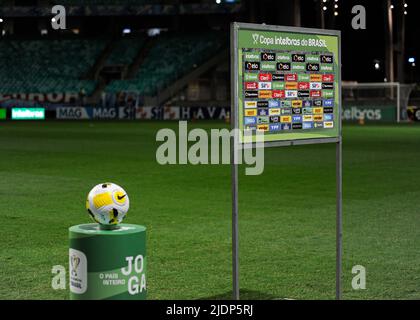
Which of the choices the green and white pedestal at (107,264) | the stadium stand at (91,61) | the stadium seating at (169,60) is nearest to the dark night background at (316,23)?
the stadium seating at (169,60)

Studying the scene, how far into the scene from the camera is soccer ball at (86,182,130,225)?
20.0 feet

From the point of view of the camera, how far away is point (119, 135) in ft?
115

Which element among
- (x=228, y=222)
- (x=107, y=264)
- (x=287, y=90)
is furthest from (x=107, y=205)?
(x=228, y=222)

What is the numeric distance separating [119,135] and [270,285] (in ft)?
91.0

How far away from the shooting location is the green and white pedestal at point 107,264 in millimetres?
5758

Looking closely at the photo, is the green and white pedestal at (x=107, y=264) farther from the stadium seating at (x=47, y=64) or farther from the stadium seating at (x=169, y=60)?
the stadium seating at (x=47, y=64)

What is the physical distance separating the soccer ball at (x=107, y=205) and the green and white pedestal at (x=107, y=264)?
0.20 meters

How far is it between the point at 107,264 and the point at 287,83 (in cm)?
228

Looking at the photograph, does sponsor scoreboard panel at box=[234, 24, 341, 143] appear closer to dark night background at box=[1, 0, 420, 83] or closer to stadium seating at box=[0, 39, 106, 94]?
dark night background at box=[1, 0, 420, 83]

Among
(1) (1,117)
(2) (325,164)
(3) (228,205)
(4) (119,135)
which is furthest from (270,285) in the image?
(1) (1,117)

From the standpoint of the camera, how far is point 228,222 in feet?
38.7

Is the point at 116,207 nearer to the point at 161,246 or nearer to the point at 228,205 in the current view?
the point at 161,246

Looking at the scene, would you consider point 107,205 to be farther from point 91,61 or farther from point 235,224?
point 91,61

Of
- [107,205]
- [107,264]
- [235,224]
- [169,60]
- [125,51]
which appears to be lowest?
[107,264]
